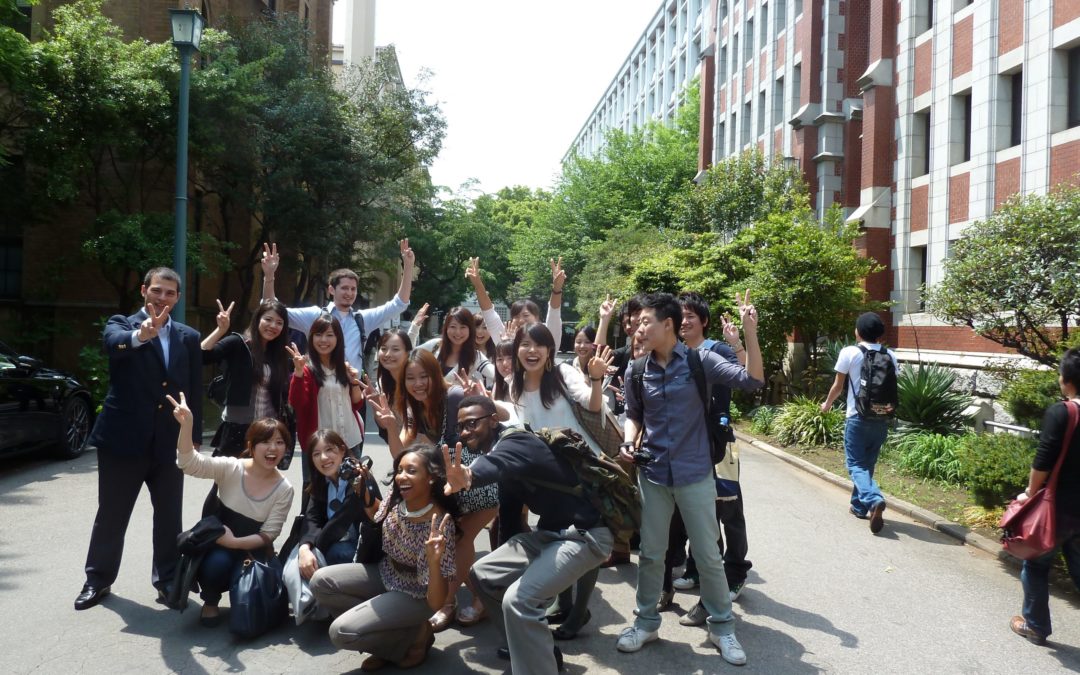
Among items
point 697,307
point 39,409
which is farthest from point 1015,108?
point 39,409

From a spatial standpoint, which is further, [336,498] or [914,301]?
[914,301]

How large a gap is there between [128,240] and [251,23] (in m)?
10.1

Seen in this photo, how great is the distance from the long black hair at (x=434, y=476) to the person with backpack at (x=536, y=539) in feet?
0.73

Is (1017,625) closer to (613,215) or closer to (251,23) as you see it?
(251,23)

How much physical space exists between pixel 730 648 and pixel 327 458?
2.52 meters

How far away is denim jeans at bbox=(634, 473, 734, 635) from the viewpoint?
462 centimetres

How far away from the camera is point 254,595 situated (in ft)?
15.5

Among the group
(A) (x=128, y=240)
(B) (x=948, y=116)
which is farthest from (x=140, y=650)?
(B) (x=948, y=116)

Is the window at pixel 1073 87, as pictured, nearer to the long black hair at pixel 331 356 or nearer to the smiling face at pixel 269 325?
the long black hair at pixel 331 356

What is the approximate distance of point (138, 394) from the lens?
5.20 meters

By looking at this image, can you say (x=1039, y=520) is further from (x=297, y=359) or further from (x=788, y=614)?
(x=297, y=359)

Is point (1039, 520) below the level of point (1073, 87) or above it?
below

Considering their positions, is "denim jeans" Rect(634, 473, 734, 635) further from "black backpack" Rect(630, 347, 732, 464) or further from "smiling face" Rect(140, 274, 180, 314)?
"smiling face" Rect(140, 274, 180, 314)

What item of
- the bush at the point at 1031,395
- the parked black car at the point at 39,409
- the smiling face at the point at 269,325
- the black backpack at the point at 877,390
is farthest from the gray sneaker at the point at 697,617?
the parked black car at the point at 39,409
